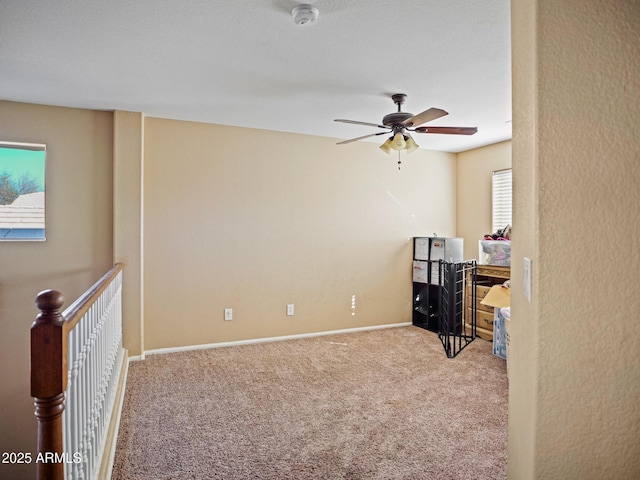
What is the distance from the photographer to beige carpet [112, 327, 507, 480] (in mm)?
2090

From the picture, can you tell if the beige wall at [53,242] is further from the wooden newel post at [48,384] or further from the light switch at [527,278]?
the light switch at [527,278]

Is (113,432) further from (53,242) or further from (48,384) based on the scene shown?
(53,242)

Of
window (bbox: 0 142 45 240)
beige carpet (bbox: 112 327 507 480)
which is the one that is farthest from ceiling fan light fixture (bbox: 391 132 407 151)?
window (bbox: 0 142 45 240)

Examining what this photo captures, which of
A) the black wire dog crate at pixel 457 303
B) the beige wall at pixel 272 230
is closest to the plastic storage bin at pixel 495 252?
the black wire dog crate at pixel 457 303

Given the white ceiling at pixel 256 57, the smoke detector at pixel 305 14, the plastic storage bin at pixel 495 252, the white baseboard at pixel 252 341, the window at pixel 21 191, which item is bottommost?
the white baseboard at pixel 252 341

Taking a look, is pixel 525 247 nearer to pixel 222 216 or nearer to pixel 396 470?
pixel 396 470

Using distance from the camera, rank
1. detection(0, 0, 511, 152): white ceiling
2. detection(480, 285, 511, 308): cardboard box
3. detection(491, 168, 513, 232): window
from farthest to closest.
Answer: detection(491, 168, 513, 232): window < detection(480, 285, 511, 308): cardboard box < detection(0, 0, 511, 152): white ceiling

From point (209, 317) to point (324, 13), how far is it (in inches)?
123

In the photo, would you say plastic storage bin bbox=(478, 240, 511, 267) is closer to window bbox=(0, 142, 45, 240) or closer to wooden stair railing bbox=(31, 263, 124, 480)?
wooden stair railing bbox=(31, 263, 124, 480)

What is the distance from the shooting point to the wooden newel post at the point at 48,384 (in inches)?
42.8

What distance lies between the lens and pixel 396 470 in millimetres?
2045

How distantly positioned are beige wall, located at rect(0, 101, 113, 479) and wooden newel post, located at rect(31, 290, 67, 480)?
2.85 meters

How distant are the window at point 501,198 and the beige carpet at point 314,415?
1.68 meters

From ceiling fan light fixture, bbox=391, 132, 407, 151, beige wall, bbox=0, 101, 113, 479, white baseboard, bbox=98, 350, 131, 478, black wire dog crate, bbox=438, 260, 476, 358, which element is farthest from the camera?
black wire dog crate, bbox=438, 260, 476, 358
